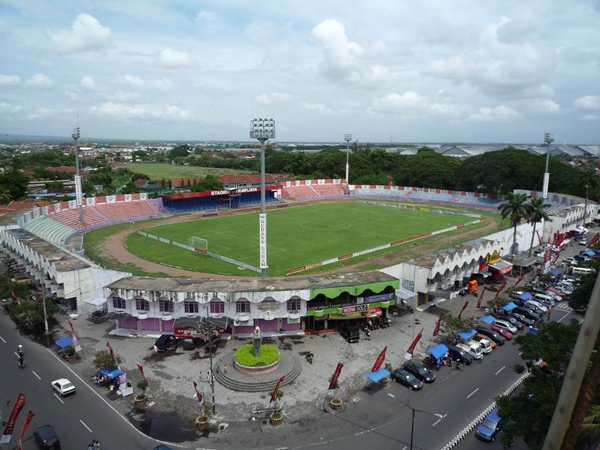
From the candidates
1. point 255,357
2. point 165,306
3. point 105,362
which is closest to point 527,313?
point 255,357

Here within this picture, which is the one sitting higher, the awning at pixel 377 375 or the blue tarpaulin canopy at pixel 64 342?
the awning at pixel 377 375

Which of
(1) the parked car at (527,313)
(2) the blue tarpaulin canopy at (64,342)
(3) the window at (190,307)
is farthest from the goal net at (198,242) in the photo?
(1) the parked car at (527,313)

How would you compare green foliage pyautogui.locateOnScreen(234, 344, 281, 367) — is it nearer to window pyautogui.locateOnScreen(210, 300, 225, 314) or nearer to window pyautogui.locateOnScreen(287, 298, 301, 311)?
window pyautogui.locateOnScreen(210, 300, 225, 314)

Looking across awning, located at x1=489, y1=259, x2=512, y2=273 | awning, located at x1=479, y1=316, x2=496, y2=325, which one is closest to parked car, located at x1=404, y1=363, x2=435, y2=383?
awning, located at x1=479, y1=316, x2=496, y2=325

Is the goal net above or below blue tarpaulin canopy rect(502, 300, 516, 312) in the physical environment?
below

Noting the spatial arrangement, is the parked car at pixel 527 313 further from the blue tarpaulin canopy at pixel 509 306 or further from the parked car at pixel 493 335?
the parked car at pixel 493 335

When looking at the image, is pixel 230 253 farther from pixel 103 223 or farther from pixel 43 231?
pixel 103 223

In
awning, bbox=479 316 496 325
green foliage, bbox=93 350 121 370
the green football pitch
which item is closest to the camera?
green foliage, bbox=93 350 121 370
